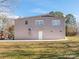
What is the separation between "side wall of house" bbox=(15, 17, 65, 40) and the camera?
44094mm

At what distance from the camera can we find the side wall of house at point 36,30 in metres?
44.1

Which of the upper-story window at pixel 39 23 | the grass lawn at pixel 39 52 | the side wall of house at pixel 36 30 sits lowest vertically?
the grass lawn at pixel 39 52

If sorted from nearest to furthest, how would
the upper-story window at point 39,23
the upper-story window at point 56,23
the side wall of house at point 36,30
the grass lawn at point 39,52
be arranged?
the grass lawn at point 39,52, the side wall of house at point 36,30, the upper-story window at point 56,23, the upper-story window at point 39,23

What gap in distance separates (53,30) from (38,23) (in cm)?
335

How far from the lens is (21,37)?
147ft

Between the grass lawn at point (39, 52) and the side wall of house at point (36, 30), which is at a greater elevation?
the side wall of house at point (36, 30)

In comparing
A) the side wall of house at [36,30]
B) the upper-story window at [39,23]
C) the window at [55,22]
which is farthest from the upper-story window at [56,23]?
the upper-story window at [39,23]

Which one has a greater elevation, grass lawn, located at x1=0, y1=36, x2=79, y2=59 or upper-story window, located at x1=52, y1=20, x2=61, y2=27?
upper-story window, located at x1=52, y1=20, x2=61, y2=27

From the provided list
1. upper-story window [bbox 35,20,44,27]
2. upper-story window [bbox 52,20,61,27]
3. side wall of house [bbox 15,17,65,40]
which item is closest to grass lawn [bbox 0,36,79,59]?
side wall of house [bbox 15,17,65,40]

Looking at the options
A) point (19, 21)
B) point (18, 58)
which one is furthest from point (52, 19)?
point (18, 58)

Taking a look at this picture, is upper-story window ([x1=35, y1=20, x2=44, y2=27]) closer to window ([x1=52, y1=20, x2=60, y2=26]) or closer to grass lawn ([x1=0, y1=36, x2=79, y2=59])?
window ([x1=52, y1=20, x2=60, y2=26])

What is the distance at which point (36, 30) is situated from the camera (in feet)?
146

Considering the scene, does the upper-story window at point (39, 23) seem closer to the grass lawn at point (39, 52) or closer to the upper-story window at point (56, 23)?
the upper-story window at point (56, 23)

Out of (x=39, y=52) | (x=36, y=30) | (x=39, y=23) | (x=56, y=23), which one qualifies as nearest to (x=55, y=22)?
(x=56, y=23)
